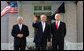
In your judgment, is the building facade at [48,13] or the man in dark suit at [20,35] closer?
the man in dark suit at [20,35]

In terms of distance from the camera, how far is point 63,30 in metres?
6.06

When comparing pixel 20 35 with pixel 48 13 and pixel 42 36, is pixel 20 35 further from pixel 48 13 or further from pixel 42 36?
pixel 48 13

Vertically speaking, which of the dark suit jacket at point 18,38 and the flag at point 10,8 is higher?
the flag at point 10,8

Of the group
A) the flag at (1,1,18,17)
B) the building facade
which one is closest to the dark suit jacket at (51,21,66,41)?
the building facade

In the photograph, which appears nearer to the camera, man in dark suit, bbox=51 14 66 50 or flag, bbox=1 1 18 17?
man in dark suit, bbox=51 14 66 50

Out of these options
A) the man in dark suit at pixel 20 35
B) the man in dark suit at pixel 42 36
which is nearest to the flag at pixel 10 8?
the man in dark suit at pixel 20 35

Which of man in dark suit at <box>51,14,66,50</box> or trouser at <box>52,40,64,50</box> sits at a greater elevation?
man in dark suit at <box>51,14,66,50</box>

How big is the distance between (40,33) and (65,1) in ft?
→ 12.1

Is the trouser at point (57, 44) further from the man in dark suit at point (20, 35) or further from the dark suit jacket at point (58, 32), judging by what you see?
the man in dark suit at point (20, 35)

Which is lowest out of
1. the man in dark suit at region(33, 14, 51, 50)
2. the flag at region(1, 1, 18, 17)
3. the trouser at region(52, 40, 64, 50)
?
the trouser at region(52, 40, 64, 50)

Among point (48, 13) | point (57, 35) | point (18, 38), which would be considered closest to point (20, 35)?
point (18, 38)

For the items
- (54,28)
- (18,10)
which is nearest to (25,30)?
(54,28)

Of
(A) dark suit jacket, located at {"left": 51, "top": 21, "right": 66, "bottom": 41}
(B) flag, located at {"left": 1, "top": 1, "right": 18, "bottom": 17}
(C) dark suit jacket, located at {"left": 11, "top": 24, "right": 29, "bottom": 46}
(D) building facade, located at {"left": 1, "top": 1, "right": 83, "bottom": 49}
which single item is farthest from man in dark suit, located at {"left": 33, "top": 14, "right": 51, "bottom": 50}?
(B) flag, located at {"left": 1, "top": 1, "right": 18, "bottom": 17}

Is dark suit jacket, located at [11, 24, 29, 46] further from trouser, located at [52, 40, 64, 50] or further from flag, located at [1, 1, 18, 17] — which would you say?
flag, located at [1, 1, 18, 17]
